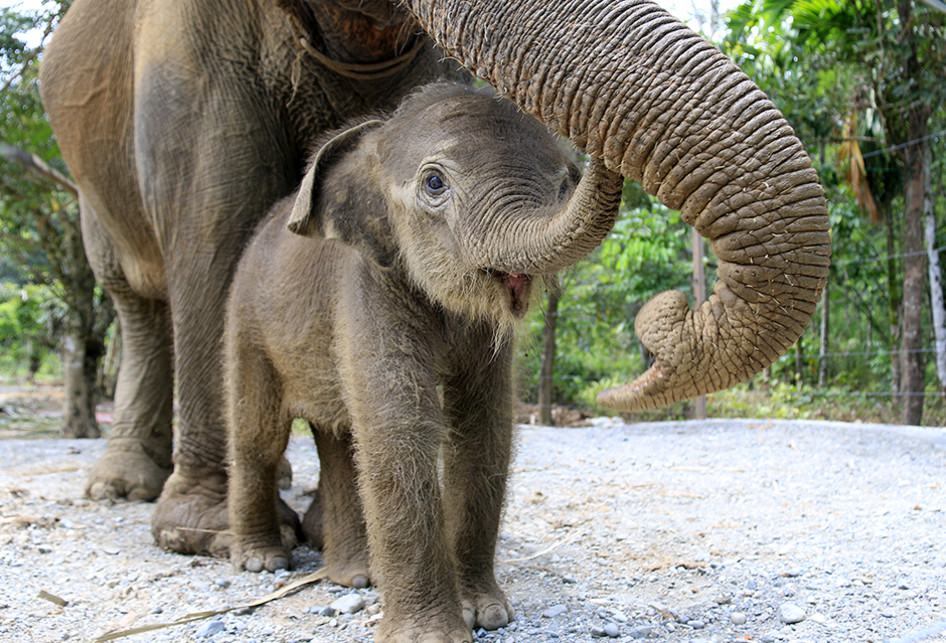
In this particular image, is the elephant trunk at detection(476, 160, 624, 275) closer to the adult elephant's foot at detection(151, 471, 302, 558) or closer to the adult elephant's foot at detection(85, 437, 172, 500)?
the adult elephant's foot at detection(151, 471, 302, 558)

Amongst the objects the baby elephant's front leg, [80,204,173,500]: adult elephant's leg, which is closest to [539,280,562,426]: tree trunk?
[80,204,173,500]: adult elephant's leg

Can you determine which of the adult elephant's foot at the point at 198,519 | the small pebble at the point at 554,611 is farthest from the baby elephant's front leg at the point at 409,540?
the adult elephant's foot at the point at 198,519

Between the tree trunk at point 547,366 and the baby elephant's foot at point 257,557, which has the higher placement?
the tree trunk at point 547,366

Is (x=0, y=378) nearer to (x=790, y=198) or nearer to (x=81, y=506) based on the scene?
(x=81, y=506)

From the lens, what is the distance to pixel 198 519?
4141 mm

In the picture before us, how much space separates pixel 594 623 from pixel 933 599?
1.18 metres

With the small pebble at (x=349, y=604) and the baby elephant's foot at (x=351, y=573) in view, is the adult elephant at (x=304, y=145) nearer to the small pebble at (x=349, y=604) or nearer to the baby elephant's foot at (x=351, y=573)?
the baby elephant's foot at (x=351, y=573)

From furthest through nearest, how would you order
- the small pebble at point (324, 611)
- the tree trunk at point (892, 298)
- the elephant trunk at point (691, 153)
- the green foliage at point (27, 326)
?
the green foliage at point (27, 326), the tree trunk at point (892, 298), the small pebble at point (324, 611), the elephant trunk at point (691, 153)

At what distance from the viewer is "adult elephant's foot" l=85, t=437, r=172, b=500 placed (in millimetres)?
5312

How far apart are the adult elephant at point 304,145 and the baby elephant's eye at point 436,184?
13.6 inches

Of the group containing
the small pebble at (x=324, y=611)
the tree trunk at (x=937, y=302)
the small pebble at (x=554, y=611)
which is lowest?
the small pebble at (x=324, y=611)

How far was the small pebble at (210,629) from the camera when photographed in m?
3.01

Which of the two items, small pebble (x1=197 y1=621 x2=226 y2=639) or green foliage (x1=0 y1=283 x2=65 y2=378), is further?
green foliage (x1=0 y1=283 x2=65 y2=378)

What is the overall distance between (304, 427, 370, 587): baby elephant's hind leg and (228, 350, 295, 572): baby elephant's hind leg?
20cm
